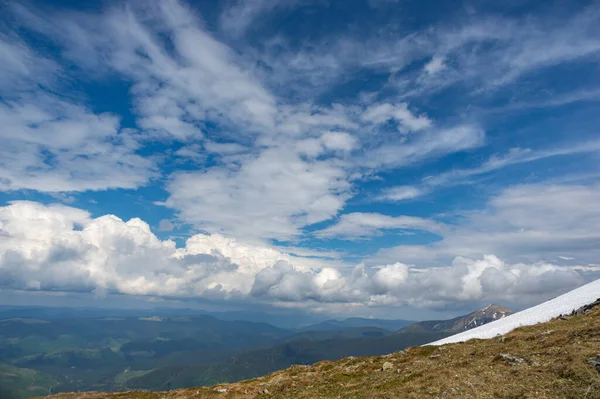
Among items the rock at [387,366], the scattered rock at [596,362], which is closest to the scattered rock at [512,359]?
the scattered rock at [596,362]

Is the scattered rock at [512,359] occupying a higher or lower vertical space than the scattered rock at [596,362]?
lower

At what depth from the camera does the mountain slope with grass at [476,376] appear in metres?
21.2

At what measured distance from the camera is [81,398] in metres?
47.2

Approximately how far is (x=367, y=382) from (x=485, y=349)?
13.7 metres

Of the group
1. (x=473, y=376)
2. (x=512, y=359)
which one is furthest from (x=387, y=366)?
(x=473, y=376)

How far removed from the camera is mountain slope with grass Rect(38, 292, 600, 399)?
835 inches

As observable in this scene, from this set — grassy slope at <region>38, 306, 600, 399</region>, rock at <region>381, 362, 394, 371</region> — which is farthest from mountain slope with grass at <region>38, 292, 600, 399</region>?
rock at <region>381, 362, 394, 371</region>

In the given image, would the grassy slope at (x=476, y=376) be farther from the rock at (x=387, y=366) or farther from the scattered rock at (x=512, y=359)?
the rock at (x=387, y=366)

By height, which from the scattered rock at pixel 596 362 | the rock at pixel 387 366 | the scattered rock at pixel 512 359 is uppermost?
the scattered rock at pixel 596 362

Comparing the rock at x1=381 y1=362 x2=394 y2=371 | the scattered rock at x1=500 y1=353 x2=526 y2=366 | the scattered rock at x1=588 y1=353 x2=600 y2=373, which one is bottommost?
the rock at x1=381 y1=362 x2=394 y2=371

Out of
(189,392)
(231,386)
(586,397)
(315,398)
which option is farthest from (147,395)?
(586,397)

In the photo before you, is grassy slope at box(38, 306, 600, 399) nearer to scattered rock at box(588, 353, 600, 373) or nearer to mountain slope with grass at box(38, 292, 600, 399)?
mountain slope with grass at box(38, 292, 600, 399)

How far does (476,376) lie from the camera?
25578mm

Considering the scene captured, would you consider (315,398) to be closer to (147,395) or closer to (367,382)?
(367,382)
